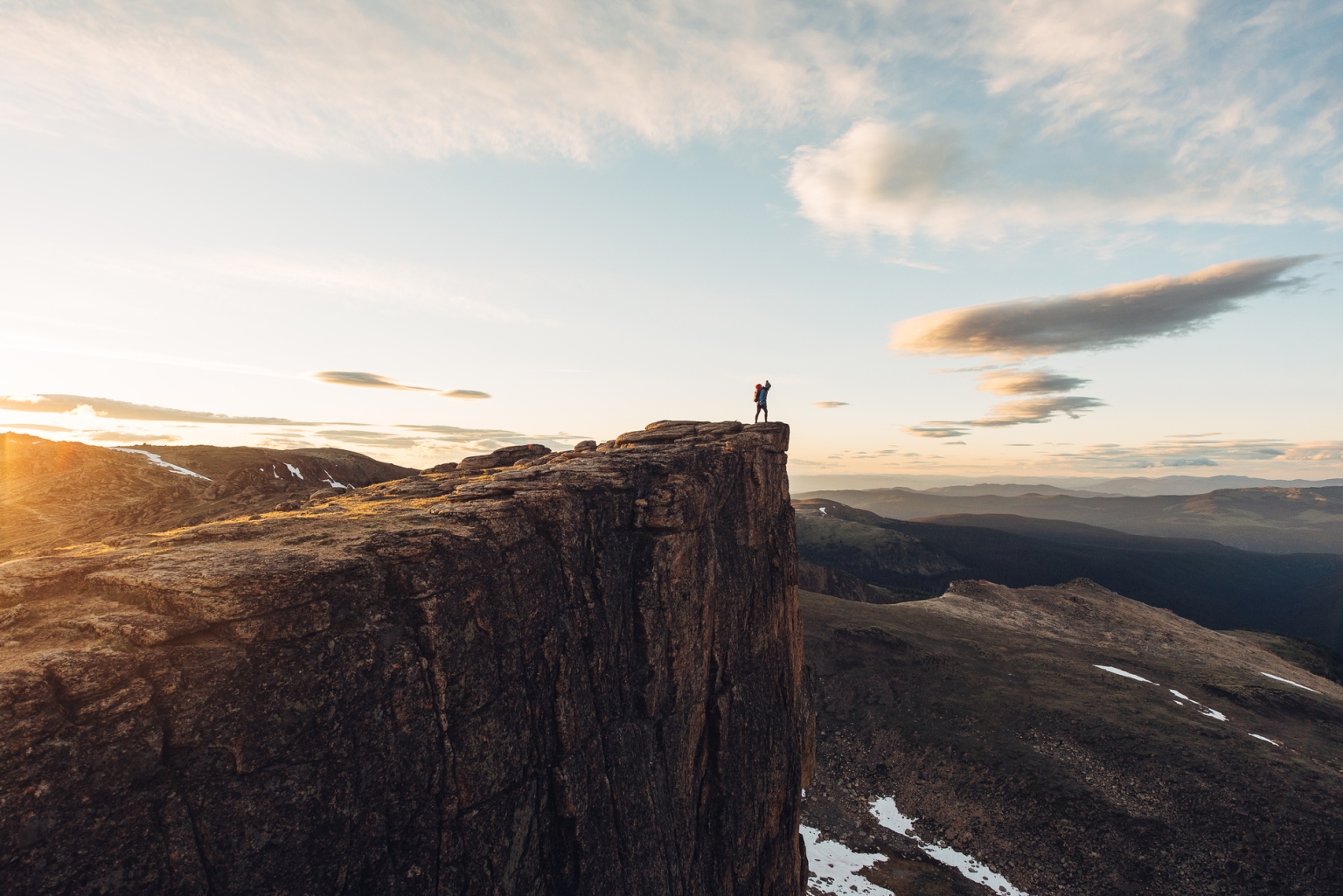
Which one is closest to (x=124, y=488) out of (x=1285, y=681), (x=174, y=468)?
(x=174, y=468)

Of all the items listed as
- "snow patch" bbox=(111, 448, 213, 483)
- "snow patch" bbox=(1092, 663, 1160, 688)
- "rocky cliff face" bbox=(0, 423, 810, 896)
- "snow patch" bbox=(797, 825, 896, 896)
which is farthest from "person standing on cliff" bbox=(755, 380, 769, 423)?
"snow patch" bbox=(111, 448, 213, 483)

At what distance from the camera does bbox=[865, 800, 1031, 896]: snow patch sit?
54350mm

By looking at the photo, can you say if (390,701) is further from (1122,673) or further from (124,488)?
(1122,673)

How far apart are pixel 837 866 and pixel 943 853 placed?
12755 mm

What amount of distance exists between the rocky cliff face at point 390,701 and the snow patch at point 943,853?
38761mm

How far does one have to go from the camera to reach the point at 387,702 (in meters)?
16.4

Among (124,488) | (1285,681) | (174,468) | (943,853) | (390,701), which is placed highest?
(390,701)

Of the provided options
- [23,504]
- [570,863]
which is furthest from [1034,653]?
[23,504]

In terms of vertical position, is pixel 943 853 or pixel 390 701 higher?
pixel 390 701

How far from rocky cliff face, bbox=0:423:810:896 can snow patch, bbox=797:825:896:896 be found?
2843cm

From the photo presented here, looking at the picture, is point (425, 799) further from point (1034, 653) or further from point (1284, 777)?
point (1034, 653)

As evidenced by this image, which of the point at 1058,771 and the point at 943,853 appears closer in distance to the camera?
the point at 943,853

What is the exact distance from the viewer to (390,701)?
16484 mm

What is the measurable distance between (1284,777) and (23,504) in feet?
579
